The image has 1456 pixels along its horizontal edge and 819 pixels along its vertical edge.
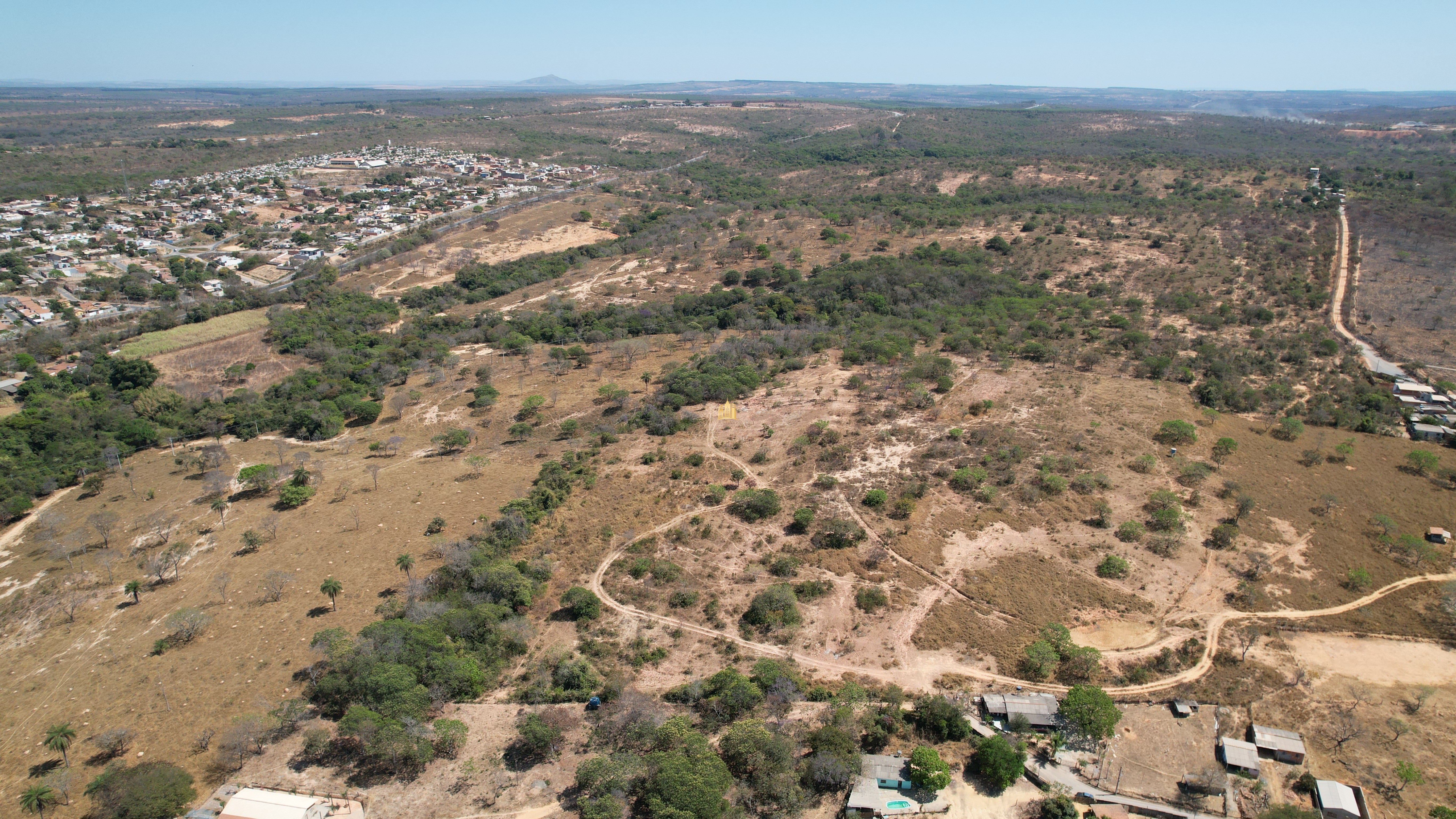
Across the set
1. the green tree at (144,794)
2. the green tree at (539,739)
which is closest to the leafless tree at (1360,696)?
the green tree at (539,739)

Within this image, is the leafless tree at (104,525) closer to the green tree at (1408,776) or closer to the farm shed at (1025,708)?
the farm shed at (1025,708)

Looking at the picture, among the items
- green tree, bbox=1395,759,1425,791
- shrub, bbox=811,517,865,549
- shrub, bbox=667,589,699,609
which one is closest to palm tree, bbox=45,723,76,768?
shrub, bbox=667,589,699,609

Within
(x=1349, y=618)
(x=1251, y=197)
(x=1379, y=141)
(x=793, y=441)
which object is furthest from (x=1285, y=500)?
(x=1379, y=141)

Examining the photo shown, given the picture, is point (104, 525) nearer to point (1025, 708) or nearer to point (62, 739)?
point (62, 739)

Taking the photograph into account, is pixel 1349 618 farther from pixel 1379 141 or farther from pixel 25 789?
pixel 1379 141

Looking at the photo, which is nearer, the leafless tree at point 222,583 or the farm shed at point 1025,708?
the farm shed at point 1025,708

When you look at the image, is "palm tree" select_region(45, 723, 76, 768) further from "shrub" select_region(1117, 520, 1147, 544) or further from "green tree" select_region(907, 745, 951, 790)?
"shrub" select_region(1117, 520, 1147, 544)

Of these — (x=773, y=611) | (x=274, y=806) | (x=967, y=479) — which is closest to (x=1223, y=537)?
(x=967, y=479)
